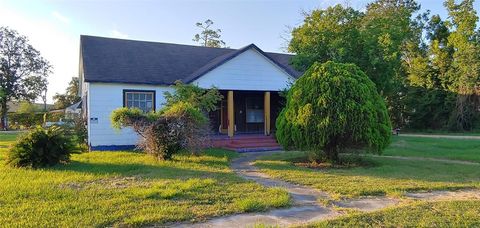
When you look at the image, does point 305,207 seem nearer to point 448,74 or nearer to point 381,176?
point 381,176

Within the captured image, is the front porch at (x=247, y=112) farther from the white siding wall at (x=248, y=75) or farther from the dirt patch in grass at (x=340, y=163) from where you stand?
the dirt patch in grass at (x=340, y=163)

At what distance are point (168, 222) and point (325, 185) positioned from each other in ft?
11.9

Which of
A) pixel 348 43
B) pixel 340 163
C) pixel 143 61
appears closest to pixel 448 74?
pixel 348 43

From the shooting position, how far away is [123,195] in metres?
6.22

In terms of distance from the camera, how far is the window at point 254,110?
19938mm

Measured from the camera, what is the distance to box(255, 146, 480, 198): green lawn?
22.7 feet

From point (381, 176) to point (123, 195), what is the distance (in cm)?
567

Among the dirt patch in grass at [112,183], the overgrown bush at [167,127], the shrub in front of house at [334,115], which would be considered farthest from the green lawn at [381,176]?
the dirt patch in grass at [112,183]

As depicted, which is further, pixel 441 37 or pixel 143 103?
pixel 441 37

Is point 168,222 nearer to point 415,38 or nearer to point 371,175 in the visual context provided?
point 371,175

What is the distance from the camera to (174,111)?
10.6 meters

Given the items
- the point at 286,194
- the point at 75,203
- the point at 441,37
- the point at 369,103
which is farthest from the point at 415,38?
the point at 75,203

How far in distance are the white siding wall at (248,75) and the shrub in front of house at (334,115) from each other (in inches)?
236

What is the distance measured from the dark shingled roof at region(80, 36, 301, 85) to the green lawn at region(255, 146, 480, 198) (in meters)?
6.70
